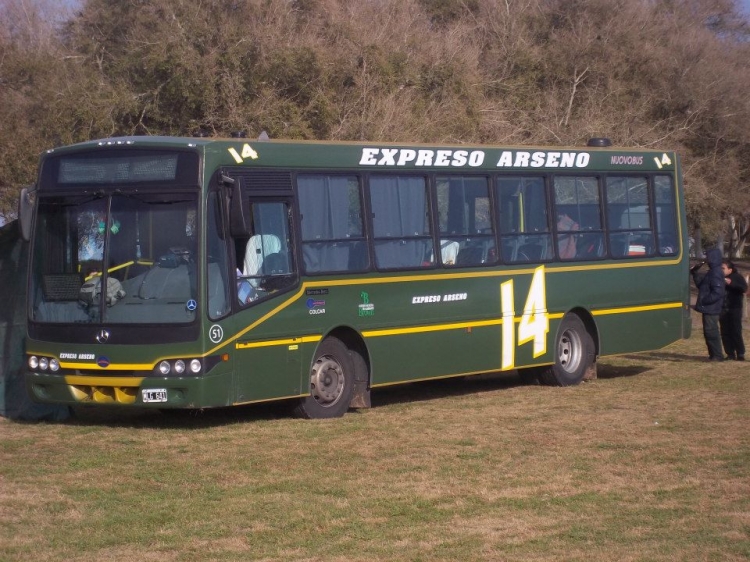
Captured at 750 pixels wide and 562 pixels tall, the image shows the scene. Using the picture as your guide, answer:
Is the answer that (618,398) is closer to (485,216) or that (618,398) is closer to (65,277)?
(485,216)

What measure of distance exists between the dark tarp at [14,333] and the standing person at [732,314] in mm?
11063

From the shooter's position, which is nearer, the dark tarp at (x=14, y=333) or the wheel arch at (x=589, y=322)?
the dark tarp at (x=14, y=333)

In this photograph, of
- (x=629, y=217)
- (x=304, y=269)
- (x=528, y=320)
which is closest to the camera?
(x=304, y=269)

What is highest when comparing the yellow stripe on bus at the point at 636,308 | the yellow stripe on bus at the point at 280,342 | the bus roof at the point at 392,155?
the bus roof at the point at 392,155

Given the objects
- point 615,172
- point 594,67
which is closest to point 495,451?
point 615,172

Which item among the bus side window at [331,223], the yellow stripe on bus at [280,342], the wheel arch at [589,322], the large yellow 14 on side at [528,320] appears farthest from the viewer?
the wheel arch at [589,322]

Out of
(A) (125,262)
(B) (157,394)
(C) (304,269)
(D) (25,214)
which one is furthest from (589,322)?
(D) (25,214)

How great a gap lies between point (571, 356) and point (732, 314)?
4636 mm

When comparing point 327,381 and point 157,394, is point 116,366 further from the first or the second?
point 327,381

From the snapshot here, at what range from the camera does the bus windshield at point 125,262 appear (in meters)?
11.5

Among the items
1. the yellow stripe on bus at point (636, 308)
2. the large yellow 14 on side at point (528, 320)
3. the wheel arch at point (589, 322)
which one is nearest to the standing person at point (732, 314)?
the yellow stripe on bus at point (636, 308)

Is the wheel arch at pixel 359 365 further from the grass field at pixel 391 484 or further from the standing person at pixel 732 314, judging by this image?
the standing person at pixel 732 314

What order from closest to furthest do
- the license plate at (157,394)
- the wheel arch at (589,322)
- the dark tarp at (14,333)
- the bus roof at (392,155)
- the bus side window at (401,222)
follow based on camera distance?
the license plate at (157,394) < the bus roof at (392,155) < the dark tarp at (14,333) < the bus side window at (401,222) < the wheel arch at (589,322)

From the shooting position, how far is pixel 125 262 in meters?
11.6
